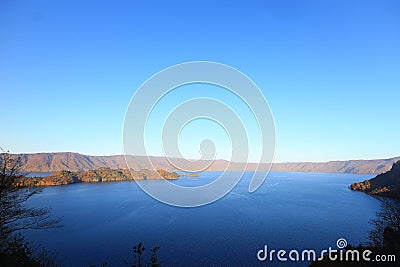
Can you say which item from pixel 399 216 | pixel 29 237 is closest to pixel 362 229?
pixel 399 216

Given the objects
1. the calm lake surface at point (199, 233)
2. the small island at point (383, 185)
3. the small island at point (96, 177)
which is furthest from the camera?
the small island at point (96, 177)

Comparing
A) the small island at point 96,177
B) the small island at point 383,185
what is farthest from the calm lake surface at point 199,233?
the small island at point 96,177

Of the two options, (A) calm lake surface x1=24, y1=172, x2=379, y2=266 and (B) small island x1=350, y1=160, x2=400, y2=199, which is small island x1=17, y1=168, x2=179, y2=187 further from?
(B) small island x1=350, y1=160, x2=400, y2=199

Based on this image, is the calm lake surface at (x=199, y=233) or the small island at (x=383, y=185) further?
the small island at (x=383, y=185)

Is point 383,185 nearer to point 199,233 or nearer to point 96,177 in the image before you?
point 199,233

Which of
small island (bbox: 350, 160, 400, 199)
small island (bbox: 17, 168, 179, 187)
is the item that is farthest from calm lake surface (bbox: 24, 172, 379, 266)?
small island (bbox: 17, 168, 179, 187)

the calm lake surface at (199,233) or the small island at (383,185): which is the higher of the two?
the small island at (383,185)

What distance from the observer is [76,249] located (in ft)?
82.0

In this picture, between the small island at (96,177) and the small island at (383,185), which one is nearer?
the small island at (383,185)

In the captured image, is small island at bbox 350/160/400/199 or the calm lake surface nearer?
the calm lake surface

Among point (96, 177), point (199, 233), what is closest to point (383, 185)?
point (199, 233)

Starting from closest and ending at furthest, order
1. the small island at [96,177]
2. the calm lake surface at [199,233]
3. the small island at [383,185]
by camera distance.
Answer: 1. the calm lake surface at [199,233]
2. the small island at [383,185]
3. the small island at [96,177]

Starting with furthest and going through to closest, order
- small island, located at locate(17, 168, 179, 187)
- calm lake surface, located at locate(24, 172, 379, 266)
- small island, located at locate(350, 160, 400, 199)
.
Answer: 1. small island, located at locate(17, 168, 179, 187)
2. small island, located at locate(350, 160, 400, 199)
3. calm lake surface, located at locate(24, 172, 379, 266)

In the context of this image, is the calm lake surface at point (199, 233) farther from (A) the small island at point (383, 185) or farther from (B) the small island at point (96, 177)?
(B) the small island at point (96, 177)
